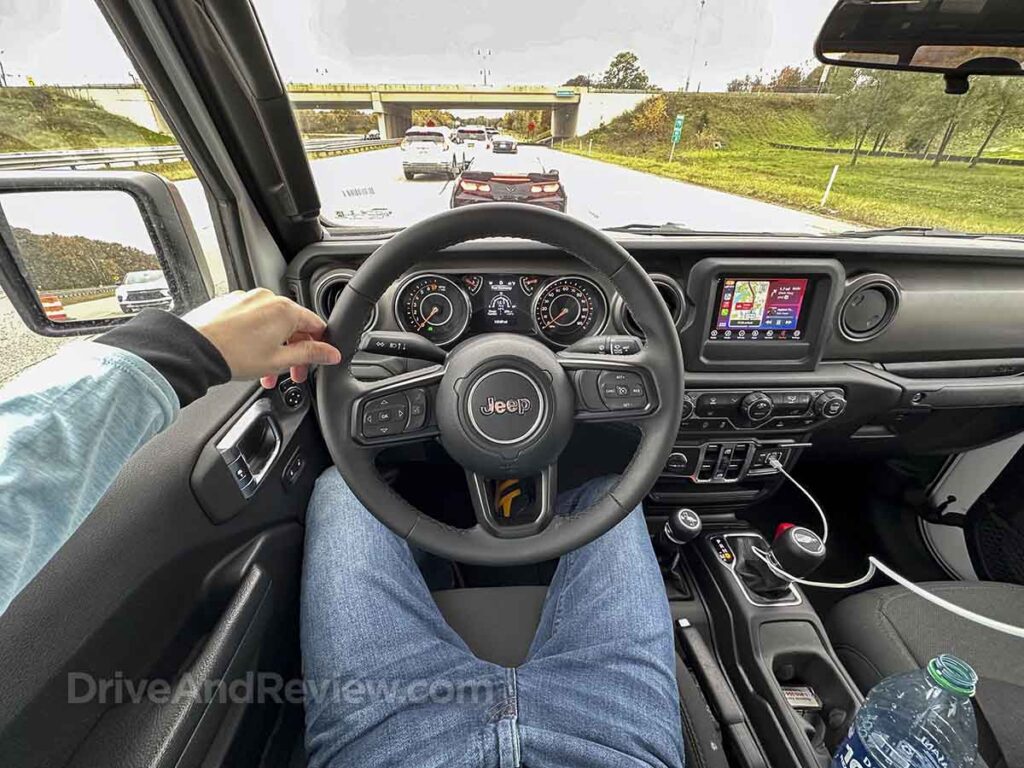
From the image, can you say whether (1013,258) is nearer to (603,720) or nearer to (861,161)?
(861,161)

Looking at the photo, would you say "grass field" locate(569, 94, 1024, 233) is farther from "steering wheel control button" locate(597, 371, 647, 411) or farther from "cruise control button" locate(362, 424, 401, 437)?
"cruise control button" locate(362, 424, 401, 437)

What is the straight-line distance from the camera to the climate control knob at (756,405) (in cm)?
174

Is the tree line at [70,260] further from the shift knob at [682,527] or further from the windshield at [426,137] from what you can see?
the shift knob at [682,527]

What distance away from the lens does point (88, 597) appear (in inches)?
33.5

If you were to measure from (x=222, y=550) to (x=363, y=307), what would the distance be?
2.10 feet

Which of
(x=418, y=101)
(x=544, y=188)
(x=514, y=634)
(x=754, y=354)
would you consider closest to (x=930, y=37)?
(x=754, y=354)

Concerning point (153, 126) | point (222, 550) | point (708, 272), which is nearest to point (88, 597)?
point (222, 550)

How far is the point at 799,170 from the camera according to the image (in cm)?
195

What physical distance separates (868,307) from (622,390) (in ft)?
3.80

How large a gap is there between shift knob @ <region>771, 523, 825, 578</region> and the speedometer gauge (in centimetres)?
86

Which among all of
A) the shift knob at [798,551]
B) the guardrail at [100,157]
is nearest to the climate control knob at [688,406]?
the shift knob at [798,551]

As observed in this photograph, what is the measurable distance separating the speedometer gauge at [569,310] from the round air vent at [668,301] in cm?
6

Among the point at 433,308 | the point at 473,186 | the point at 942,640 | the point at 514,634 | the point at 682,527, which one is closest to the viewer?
the point at 514,634

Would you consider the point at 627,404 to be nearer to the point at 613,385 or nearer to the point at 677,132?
the point at 613,385
